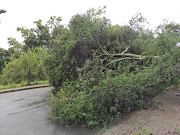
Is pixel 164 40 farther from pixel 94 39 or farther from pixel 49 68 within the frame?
pixel 49 68

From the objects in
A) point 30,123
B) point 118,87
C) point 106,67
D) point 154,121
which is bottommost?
point 30,123

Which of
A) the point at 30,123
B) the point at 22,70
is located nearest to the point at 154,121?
the point at 30,123

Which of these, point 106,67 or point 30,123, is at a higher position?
point 106,67

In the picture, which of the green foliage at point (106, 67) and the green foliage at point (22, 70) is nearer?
the green foliage at point (106, 67)

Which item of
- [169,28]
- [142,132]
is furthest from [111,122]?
[169,28]

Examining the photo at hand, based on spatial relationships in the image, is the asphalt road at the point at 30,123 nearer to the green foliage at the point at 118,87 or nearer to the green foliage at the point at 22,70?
the green foliage at the point at 118,87

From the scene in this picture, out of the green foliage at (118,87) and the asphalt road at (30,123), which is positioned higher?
the green foliage at (118,87)


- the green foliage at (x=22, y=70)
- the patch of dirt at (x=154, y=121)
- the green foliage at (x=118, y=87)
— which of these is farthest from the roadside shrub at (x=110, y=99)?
the green foliage at (x=22, y=70)

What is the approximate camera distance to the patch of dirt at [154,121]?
3.68 metres

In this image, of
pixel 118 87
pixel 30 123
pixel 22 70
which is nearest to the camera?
pixel 118 87

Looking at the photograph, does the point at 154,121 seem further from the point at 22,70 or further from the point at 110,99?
the point at 22,70

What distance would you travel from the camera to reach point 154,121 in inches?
163

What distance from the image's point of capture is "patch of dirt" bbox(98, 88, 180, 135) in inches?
145

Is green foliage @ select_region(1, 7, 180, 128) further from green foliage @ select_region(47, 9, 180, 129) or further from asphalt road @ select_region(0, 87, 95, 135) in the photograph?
asphalt road @ select_region(0, 87, 95, 135)
